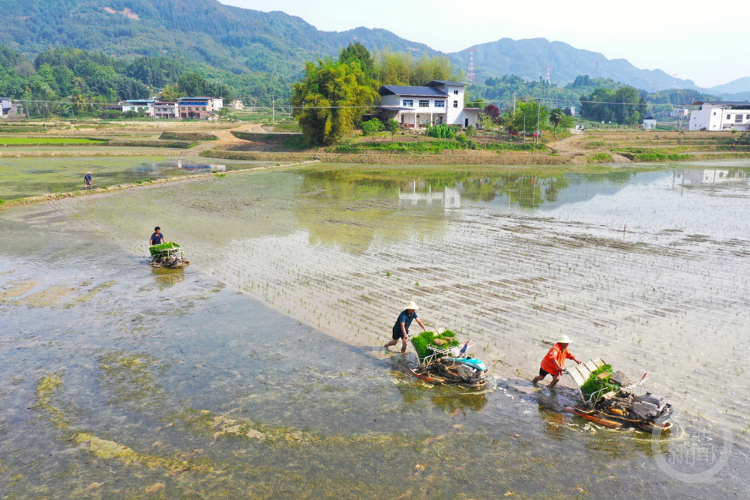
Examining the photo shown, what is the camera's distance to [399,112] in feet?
193

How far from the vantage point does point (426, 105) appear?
194 ft

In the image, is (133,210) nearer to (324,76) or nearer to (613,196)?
(613,196)

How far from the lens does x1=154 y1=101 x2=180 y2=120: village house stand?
4589 inches

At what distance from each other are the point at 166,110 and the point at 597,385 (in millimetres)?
125547

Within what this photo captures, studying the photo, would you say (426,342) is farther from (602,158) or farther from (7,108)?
(7,108)

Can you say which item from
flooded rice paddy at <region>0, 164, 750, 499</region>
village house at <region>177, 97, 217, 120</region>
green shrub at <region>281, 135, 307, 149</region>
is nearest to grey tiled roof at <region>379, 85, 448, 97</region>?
green shrub at <region>281, 135, 307, 149</region>

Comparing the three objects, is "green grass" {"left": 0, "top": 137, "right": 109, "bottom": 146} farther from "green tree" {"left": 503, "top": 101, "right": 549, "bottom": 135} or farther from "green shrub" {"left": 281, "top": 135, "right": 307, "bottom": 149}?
"green tree" {"left": 503, "top": 101, "right": 549, "bottom": 135}

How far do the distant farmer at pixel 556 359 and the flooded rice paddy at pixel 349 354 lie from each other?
1.11ft

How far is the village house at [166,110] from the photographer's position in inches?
4589

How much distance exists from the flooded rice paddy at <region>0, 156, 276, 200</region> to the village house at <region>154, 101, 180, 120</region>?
72.4m

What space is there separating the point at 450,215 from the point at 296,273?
10547 millimetres

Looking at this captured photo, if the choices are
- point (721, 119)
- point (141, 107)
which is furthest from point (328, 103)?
point (141, 107)

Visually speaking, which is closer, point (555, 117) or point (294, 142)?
point (294, 142)

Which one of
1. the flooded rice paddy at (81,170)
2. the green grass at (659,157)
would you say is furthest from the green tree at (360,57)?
the green grass at (659,157)
